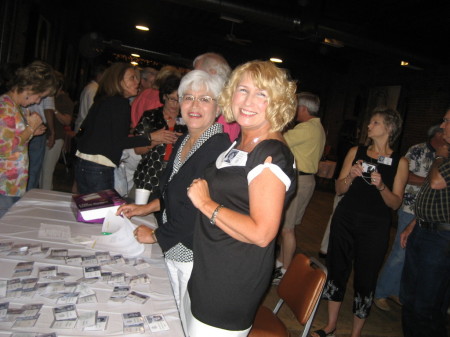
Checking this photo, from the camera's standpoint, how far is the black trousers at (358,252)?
230 centimetres

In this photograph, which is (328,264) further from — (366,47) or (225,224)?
(366,47)

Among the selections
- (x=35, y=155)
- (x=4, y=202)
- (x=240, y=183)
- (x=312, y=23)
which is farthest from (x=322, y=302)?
(x=312, y=23)

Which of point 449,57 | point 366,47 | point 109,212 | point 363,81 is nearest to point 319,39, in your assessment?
point 366,47

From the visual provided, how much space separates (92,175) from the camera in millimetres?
2535

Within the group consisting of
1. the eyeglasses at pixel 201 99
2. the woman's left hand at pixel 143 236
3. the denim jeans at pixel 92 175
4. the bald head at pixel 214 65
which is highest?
the bald head at pixel 214 65

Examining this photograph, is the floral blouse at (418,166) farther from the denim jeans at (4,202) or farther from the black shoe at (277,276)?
the denim jeans at (4,202)

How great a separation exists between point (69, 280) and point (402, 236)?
2658mm

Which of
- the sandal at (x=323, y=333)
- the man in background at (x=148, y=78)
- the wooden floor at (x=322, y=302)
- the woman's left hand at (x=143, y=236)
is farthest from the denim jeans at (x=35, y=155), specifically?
the sandal at (x=323, y=333)

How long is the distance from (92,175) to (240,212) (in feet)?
5.50

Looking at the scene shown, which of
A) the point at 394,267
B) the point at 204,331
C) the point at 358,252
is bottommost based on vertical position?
the point at 394,267

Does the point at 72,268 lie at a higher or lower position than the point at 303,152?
lower

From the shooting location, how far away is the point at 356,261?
2363mm

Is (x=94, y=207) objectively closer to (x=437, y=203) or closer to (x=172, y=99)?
(x=172, y=99)

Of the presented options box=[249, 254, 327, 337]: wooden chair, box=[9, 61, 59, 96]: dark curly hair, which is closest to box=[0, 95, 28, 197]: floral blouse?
box=[9, 61, 59, 96]: dark curly hair
